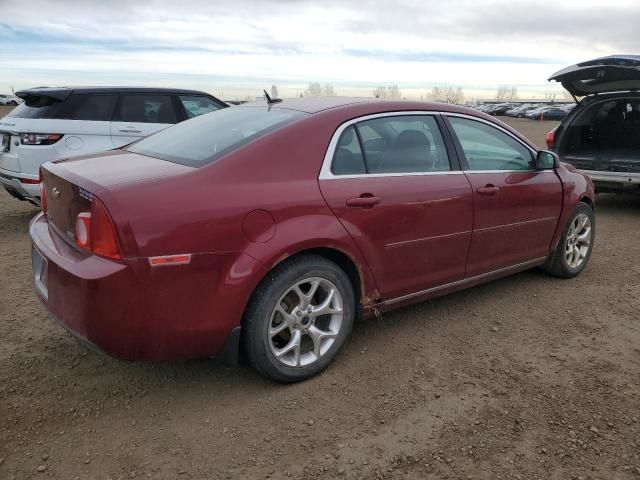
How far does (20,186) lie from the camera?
19.0 feet

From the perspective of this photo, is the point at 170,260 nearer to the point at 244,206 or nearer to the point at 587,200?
the point at 244,206

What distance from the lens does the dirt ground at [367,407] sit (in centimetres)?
238

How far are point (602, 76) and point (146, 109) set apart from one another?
18.9ft

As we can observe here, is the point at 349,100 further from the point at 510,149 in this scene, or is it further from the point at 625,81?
the point at 625,81

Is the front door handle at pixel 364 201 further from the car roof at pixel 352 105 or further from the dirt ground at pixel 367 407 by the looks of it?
the dirt ground at pixel 367 407

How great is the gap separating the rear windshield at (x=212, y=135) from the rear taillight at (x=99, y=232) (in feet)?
1.81

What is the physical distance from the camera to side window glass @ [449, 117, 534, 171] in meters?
3.72

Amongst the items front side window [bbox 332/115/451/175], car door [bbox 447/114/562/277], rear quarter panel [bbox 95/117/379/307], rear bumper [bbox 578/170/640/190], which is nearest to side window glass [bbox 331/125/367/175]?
front side window [bbox 332/115/451/175]

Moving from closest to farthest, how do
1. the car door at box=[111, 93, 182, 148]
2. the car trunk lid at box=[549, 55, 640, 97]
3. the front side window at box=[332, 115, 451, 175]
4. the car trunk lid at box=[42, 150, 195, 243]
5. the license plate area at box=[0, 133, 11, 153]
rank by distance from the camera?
the car trunk lid at box=[42, 150, 195, 243], the front side window at box=[332, 115, 451, 175], the license plate area at box=[0, 133, 11, 153], the car trunk lid at box=[549, 55, 640, 97], the car door at box=[111, 93, 182, 148]

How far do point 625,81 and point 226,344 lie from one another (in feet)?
21.2

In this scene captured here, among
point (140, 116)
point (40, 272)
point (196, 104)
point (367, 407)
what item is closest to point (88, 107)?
point (140, 116)

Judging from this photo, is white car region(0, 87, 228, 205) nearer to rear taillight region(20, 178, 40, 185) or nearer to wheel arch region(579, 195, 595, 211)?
rear taillight region(20, 178, 40, 185)

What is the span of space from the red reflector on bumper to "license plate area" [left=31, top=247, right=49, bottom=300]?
727 millimetres

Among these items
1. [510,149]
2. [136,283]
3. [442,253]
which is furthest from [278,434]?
[510,149]
